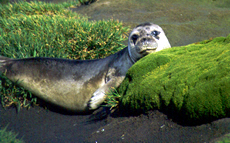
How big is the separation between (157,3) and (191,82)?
276 inches

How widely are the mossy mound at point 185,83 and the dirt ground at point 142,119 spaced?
0.13 m

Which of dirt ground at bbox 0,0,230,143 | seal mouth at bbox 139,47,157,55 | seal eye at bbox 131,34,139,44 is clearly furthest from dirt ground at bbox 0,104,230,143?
seal eye at bbox 131,34,139,44

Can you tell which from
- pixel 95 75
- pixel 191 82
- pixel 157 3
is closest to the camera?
pixel 191 82

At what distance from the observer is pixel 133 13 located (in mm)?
8430

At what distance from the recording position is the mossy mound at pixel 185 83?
2386 millimetres

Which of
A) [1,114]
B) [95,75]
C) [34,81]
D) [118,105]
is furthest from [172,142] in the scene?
[1,114]

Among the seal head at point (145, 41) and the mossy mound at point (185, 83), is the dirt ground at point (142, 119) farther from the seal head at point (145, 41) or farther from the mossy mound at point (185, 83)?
the seal head at point (145, 41)

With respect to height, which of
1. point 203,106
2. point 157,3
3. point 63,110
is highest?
point 157,3

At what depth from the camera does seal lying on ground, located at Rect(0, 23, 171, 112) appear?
3861 mm

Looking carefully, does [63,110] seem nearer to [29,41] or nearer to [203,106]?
[29,41]

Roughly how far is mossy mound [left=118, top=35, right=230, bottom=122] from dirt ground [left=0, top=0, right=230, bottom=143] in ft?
0.42

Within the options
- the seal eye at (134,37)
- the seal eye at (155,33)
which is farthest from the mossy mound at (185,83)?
the seal eye at (134,37)

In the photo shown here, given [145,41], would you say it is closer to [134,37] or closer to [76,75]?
[134,37]

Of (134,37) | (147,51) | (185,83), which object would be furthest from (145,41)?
(185,83)
